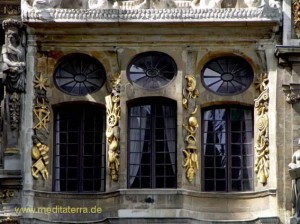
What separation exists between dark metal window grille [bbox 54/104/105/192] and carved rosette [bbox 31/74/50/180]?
15.1 inches

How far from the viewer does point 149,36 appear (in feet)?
129

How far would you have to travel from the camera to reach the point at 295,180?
3794 centimetres

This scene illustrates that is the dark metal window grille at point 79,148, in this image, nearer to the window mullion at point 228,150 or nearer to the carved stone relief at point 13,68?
the carved stone relief at point 13,68

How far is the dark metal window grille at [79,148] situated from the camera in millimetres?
39219

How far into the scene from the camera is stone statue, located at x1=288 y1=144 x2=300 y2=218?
37.7 meters

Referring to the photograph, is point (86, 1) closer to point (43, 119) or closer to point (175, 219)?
point (43, 119)

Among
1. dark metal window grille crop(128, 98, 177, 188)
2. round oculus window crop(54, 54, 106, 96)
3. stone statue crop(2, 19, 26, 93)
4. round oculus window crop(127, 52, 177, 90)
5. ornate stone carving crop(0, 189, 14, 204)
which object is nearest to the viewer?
ornate stone carving crop(0, 189, 14, 204)

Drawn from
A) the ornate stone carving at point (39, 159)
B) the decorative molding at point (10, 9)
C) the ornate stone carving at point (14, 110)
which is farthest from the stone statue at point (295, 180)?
the decorative molding at point (10, 9)

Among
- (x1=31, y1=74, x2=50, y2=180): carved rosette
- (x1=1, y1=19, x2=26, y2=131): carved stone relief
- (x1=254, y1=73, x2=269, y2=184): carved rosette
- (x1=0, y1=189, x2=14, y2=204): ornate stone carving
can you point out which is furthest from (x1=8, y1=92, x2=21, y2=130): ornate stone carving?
(x1=254, y1=73, x2=269, y2=184): carved rosette

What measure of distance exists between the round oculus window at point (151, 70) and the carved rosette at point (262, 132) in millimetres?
2185

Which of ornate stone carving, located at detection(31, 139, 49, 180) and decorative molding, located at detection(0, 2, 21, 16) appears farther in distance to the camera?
decorative molding, located at detection(0, 2, 21, 16)

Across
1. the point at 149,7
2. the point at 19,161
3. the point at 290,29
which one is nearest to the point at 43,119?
the point at 19,161

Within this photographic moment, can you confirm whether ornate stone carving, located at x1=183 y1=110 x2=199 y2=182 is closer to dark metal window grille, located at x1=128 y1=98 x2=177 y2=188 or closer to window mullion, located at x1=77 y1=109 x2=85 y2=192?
dark metal window grille, located at x1=128 y1=98 x2=177 y2=188

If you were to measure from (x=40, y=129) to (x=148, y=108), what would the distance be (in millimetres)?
2682
